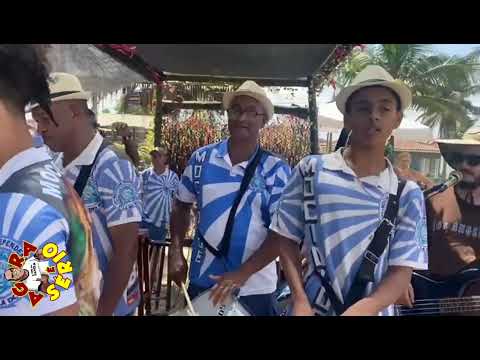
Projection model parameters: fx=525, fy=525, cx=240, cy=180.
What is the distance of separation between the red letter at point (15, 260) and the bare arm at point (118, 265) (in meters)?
0.40

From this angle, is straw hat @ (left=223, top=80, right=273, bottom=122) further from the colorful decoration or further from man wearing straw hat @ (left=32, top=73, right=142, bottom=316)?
man wearing straw hat @ (left=32, top=73, right=142, bottom=316)

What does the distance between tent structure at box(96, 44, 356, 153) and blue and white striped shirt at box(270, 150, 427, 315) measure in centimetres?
24

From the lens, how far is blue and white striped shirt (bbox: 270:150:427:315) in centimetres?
223

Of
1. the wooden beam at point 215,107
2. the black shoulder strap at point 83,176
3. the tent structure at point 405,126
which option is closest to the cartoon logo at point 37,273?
the black shoulder strap at point 83,176

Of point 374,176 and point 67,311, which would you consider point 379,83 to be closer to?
point 374,176

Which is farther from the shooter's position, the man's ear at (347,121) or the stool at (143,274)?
the stool at (143,274)

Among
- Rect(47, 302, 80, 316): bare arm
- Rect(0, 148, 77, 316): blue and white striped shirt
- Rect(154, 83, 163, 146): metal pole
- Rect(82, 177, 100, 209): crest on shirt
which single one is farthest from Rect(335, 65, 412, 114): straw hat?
Rect(47, 302, 80, 316): bare arm

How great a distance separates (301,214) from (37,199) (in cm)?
112

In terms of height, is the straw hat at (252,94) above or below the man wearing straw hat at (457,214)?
above

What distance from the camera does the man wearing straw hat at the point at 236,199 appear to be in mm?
2445

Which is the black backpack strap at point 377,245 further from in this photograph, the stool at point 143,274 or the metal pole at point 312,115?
the stool at point 143,274

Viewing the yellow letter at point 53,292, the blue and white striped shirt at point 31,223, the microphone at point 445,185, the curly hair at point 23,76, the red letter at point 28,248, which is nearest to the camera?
the blue and white striped shirt at point 31,223
